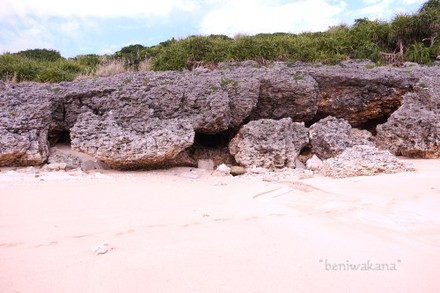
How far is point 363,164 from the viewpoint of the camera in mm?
5531

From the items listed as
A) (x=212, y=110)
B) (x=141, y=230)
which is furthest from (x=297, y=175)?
(x=141, y=230)

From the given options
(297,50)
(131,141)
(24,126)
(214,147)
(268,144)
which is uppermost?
(297,50)

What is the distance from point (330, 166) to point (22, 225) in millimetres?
4042

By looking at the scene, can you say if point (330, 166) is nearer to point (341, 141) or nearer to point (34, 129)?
point (341, 141)

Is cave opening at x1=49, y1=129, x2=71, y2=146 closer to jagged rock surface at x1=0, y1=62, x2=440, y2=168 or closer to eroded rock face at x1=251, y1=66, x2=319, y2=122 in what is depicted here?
jagged rock surface at x1=0, y1=62, x2=440, y2=168

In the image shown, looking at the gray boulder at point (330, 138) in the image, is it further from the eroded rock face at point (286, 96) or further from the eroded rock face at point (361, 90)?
the eroded rock face at point (361, 90)

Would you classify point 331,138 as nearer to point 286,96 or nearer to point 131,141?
point 286,96

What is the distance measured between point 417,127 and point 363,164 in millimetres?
1708

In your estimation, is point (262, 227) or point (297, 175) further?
point (297, 175)

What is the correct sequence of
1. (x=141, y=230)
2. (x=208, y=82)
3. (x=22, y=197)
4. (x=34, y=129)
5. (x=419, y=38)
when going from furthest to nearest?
(x=419, y=38)
(x=208, y=82)
(x=34, y=129)
(x=22, y=197)
(x=141, y=230)

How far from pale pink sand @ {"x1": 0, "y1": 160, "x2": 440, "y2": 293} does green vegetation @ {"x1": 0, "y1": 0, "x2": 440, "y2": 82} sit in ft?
19.3

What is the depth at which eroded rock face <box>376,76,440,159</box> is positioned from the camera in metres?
6.41

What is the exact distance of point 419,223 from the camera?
10.2 feet

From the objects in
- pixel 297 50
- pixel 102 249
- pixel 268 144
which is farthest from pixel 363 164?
pixel 297 50
